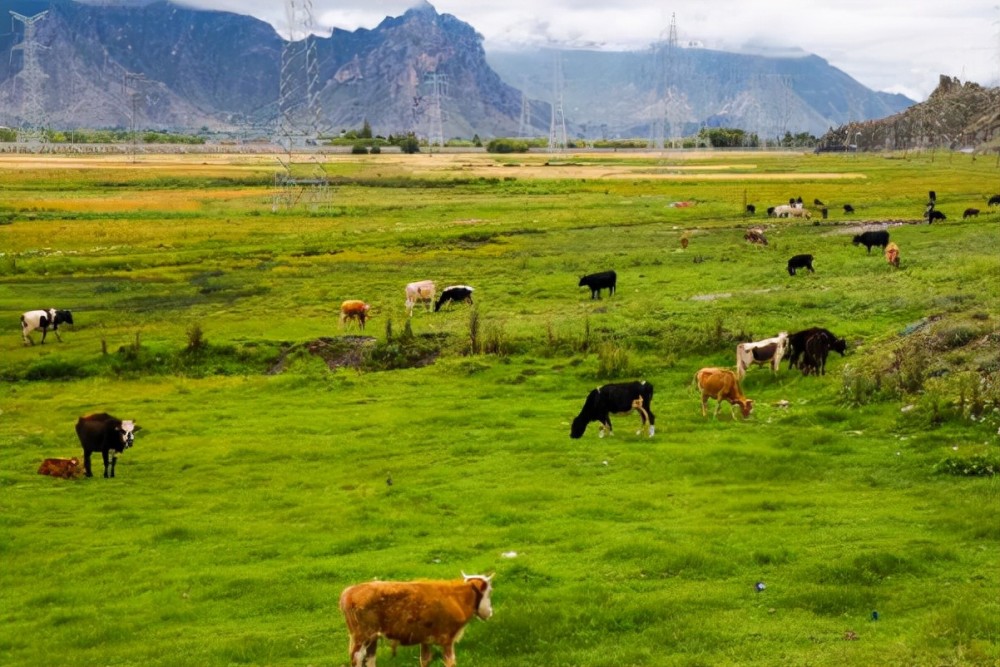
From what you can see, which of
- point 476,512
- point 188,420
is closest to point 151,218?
point 188,420

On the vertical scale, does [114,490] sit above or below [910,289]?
below

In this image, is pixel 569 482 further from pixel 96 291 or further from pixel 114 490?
pixel 96 291

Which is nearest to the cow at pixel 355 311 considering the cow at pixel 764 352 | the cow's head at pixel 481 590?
the cow at pixel 764 352

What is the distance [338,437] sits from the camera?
1032 inches

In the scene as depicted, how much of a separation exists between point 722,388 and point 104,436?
15.0m

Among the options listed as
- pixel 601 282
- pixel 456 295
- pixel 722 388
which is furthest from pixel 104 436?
pixel 601 282

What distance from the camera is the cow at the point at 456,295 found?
44.1m

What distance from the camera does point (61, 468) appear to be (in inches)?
932

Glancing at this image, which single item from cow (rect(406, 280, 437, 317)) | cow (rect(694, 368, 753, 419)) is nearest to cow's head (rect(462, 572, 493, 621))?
cow (rect(694, 368, 753, 419))

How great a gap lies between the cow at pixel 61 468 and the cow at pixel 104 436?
24 cm

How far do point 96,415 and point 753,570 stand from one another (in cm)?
1578

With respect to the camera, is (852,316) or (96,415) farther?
(852,316)

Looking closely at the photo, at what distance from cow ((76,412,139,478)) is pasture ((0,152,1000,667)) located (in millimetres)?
790

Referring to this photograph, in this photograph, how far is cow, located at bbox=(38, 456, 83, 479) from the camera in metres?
23.6
